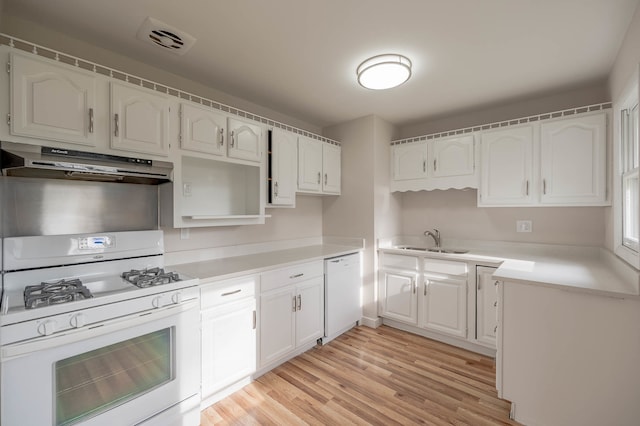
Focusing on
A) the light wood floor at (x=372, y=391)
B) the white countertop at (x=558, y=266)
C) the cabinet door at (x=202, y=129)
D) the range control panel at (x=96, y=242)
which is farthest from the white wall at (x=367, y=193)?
the range control panel at (x=96, y=242)

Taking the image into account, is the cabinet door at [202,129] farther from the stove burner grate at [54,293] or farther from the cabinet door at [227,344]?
the cabinet door at [227,344]

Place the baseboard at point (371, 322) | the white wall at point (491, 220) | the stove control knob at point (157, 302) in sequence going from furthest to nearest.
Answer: the baseboard at point (371, 322) → the white wall at point (491, 220) → the stove control knob at point (157, 302)

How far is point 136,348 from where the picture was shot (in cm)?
147

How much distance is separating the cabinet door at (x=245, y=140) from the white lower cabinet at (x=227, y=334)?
102 centimetres

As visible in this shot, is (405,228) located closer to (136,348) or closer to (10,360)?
(136,348)

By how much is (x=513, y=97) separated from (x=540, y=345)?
225 cm

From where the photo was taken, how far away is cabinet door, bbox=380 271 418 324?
292 centimetres

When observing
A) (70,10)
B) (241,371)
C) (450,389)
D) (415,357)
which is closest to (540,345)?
(450,389)

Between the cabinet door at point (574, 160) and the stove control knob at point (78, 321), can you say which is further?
the cabinet door at point (574, 160)

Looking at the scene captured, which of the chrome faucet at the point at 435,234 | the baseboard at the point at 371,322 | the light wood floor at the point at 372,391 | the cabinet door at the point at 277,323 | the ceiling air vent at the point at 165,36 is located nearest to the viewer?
the ceiling air vent at the point at 165,36

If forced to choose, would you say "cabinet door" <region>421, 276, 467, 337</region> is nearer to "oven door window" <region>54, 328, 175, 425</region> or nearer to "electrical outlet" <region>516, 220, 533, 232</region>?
"electrical outlet" <region>516, 220, 533, 232</region>

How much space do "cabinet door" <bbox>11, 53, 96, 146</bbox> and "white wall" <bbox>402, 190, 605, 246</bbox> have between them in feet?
10.6

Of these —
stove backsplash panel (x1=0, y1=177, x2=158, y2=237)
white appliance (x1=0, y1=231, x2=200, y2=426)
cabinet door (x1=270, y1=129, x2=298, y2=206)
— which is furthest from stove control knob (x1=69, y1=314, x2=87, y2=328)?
cabinet door (x1=270, y1=129, x2=298, y2=206)

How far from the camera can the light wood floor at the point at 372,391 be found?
175cm
